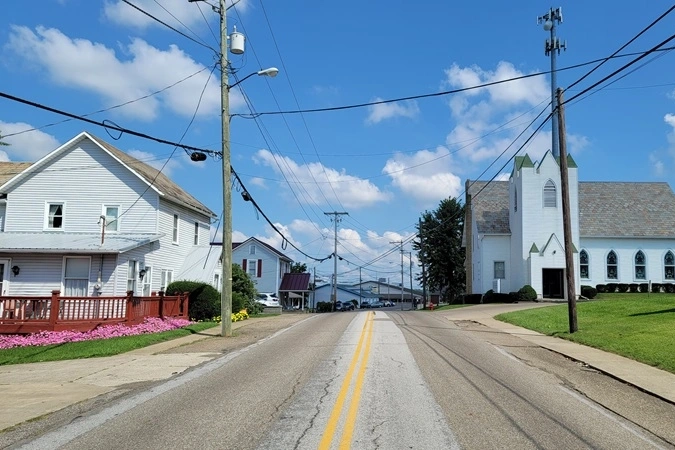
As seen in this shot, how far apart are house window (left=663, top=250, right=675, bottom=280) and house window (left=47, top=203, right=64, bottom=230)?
140 feet

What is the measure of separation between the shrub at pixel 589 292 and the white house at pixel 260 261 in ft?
111

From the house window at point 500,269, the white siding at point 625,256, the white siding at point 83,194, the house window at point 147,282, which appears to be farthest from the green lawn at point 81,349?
the white siding at point 625,256

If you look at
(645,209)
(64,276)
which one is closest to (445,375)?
(64,276)

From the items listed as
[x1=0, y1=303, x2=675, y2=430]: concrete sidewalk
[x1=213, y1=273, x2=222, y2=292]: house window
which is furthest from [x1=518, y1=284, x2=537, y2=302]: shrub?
[x1=0, y1=303, x2=675, y2=430]: concrete sidewalk

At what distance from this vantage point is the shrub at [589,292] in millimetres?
41844

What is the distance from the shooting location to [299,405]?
27.4 ft

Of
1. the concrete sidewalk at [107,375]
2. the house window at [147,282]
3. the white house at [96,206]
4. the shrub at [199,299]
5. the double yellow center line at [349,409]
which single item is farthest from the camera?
the house window at [147,282]

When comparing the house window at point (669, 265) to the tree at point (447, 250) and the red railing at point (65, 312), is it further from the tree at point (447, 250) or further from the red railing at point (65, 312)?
the red railing at point (65, 312)

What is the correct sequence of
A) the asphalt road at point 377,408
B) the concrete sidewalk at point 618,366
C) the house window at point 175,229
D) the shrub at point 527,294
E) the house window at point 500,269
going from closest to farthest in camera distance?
the asphalt road at point 377,408 < the concrete sidewalk at point 618,366 < the house window at point 175,229 < the shrub at point 527,294 < the house window at point 500,269

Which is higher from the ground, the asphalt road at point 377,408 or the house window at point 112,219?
the house window at point 112,219

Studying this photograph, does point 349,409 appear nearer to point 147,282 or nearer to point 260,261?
point 147,282

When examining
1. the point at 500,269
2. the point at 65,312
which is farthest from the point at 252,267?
the point at 65,312

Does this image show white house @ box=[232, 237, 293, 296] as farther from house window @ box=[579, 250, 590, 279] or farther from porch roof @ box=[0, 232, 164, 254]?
porch roof @ box=[0, 232, 164, 254]

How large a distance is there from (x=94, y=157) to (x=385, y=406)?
83.1 ft
